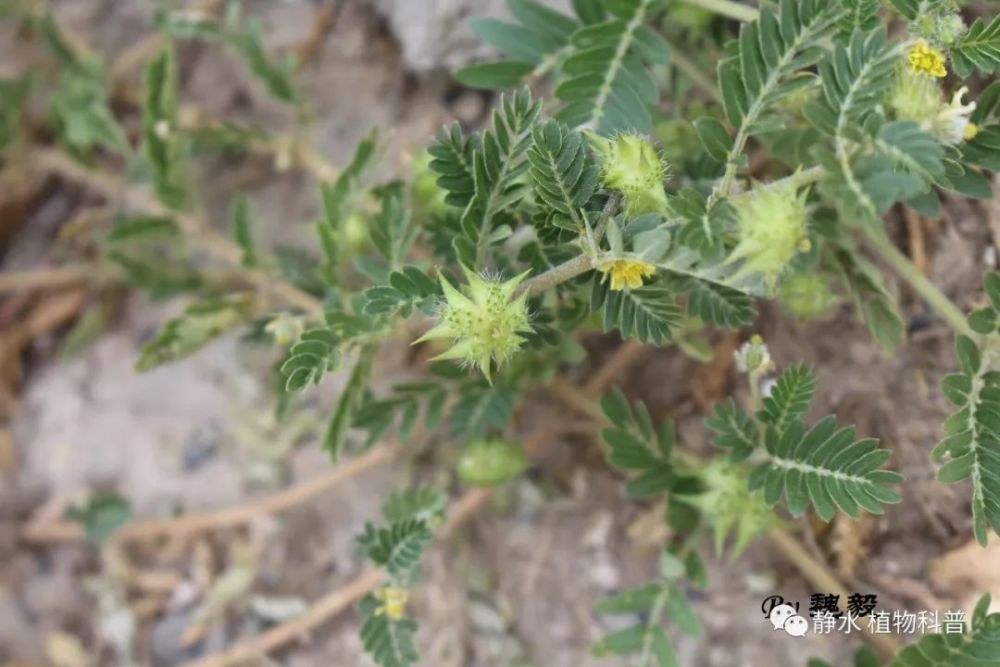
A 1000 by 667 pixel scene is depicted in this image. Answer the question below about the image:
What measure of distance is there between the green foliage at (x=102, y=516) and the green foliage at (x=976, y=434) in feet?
5.21

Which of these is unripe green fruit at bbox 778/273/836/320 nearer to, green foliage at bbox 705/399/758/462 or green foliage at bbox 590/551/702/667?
green foliage at bbox 705/399/758/462

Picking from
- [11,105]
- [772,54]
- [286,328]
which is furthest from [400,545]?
[11,105]

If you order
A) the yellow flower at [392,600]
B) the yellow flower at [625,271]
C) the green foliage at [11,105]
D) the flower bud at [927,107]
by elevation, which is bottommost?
the yellow flower at [392,600]

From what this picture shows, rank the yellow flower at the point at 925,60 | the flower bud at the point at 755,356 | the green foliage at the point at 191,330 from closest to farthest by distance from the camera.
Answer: the yellow flower at the point at 925,60, the flower bud at the point at 755,356, the green foliage at the point at 191,330

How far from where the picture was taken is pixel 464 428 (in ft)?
5.42

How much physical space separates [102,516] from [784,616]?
1381 mm

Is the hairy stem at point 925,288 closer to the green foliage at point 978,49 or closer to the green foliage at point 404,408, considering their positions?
the green foliage at point 978,49

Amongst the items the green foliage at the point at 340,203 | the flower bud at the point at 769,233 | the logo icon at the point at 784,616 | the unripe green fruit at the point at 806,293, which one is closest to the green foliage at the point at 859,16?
the flower bud at the point at 769,233

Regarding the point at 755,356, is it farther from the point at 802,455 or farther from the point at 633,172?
the point at 633,172

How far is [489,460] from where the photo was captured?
1.70 m

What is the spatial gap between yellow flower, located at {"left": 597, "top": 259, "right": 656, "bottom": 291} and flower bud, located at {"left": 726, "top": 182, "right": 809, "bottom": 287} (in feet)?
0.40

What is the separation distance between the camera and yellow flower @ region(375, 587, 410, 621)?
1486 mm

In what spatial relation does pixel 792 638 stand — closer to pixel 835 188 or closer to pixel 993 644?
pixel 993 644

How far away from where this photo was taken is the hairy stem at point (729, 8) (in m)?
1.42
